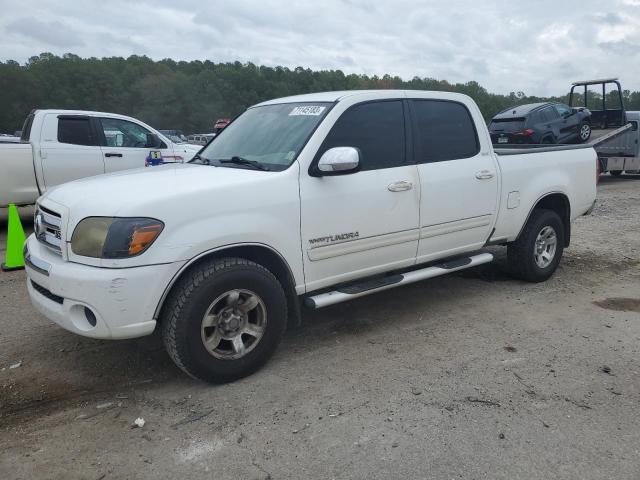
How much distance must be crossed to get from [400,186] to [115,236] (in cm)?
210

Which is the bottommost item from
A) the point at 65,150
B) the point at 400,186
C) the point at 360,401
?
the point at 360,401

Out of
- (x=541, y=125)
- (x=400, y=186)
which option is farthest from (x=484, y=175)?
(x=541, y=125)

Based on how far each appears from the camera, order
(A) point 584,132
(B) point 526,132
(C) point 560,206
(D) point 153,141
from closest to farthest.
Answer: (C) point 560,206 → (D) point 153,141 → (B) point 526,132 → (A) point 584,132

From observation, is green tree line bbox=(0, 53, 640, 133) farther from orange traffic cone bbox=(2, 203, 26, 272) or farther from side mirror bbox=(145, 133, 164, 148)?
orange traffic cone bbox=(2, 203, 26, 272)

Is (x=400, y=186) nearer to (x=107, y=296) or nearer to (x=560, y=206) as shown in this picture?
(x=107, y=296)

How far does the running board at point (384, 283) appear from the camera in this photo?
12.3 ft

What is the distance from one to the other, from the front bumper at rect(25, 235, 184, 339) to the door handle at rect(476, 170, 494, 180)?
277cm

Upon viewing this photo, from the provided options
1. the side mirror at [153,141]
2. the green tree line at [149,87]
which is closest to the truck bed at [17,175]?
the side mirror at [153,141]

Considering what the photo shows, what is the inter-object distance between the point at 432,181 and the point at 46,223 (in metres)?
2.82

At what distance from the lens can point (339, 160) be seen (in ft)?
11.6

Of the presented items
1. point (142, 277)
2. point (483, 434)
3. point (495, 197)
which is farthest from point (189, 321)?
point (495, 197)

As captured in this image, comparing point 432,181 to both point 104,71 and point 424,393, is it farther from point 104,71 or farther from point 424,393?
point 104,71

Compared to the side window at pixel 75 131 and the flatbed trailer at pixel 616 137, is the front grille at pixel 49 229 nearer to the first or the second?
the side window at pixel 75 131

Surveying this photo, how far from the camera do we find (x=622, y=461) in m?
2.62
